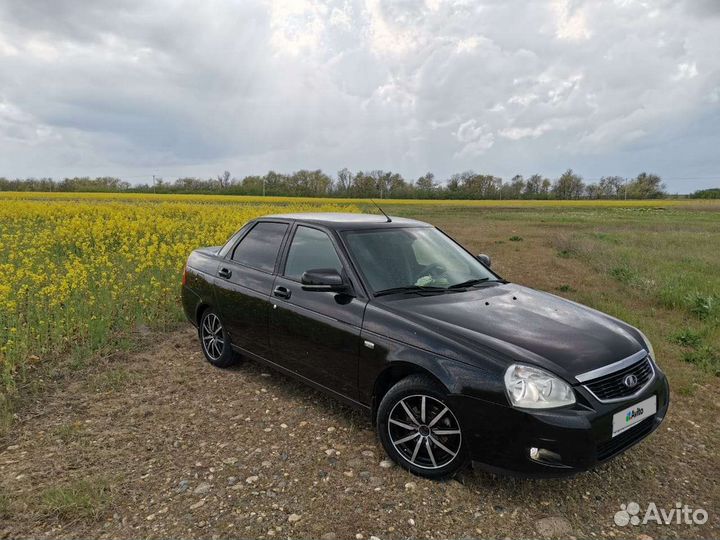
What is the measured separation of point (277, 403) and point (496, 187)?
81.9m

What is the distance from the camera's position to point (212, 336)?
4.88m

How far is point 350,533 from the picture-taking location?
2508 millimetres

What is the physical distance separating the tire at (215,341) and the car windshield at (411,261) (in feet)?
6.15

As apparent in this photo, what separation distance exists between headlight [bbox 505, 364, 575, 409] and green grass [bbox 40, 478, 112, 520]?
2427 millimetres

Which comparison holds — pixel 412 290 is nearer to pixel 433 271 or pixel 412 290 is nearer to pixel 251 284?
pixel 433 271

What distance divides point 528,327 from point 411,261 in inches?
43.7

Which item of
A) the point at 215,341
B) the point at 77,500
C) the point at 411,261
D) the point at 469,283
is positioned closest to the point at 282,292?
the point at 411,261

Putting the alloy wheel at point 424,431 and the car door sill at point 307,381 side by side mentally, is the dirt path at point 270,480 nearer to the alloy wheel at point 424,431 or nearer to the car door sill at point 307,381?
the alloy wheel at point 424,431

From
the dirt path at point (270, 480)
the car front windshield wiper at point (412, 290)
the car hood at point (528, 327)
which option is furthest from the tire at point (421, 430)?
the car front windshield wiper at point (412, 290)

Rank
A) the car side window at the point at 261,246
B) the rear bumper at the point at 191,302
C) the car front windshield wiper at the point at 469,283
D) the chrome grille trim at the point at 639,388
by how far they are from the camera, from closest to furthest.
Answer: the chrome grille trim at the point at 639,388 < the car front windshield wiper at the point at 469,283 < the car side window at the point at 261,246 < the rear bumper at the point at 191,302

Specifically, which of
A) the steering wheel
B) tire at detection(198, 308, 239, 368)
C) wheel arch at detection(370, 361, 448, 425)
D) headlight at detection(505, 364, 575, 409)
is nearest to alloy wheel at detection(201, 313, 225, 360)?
tire at detection(198, 308, 239, 368)

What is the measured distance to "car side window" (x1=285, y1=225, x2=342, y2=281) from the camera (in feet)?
12.0

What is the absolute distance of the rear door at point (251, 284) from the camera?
4070mm

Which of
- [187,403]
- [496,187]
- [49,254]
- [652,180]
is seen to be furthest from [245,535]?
[652,180]
